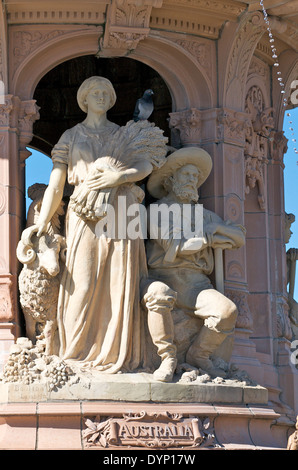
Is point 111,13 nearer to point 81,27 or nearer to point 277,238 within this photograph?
point 81,27

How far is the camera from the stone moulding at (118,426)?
65.9 ft

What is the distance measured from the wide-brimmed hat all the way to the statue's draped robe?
0.91 m

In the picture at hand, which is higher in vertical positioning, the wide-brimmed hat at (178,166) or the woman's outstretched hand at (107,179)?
the wide-brimmed hat at (178,166)

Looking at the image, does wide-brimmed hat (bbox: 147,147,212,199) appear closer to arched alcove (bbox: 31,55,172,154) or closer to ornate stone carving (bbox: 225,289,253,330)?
ornate stone carving (bbox: 225,289,253,330)

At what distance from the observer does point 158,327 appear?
20.7 m

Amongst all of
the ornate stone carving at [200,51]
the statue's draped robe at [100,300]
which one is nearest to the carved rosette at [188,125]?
the ornate stone carving at [200,51]

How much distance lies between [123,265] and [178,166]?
5.69 ft

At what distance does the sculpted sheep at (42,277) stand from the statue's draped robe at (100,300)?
11 centimetres

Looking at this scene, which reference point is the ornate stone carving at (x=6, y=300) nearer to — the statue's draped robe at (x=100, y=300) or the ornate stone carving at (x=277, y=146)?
the statue's draped robe at (x=100, y=300)

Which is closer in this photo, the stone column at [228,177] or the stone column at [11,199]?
the stone column at [11,199]

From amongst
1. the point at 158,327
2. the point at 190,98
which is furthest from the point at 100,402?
the point at 190,98

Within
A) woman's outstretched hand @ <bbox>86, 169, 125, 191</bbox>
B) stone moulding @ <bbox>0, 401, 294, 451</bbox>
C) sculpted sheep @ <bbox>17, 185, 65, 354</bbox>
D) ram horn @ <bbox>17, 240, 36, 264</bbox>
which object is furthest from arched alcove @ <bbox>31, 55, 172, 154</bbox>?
stone moulding @ <bbox>0, 401, 294, 451</bbox>
